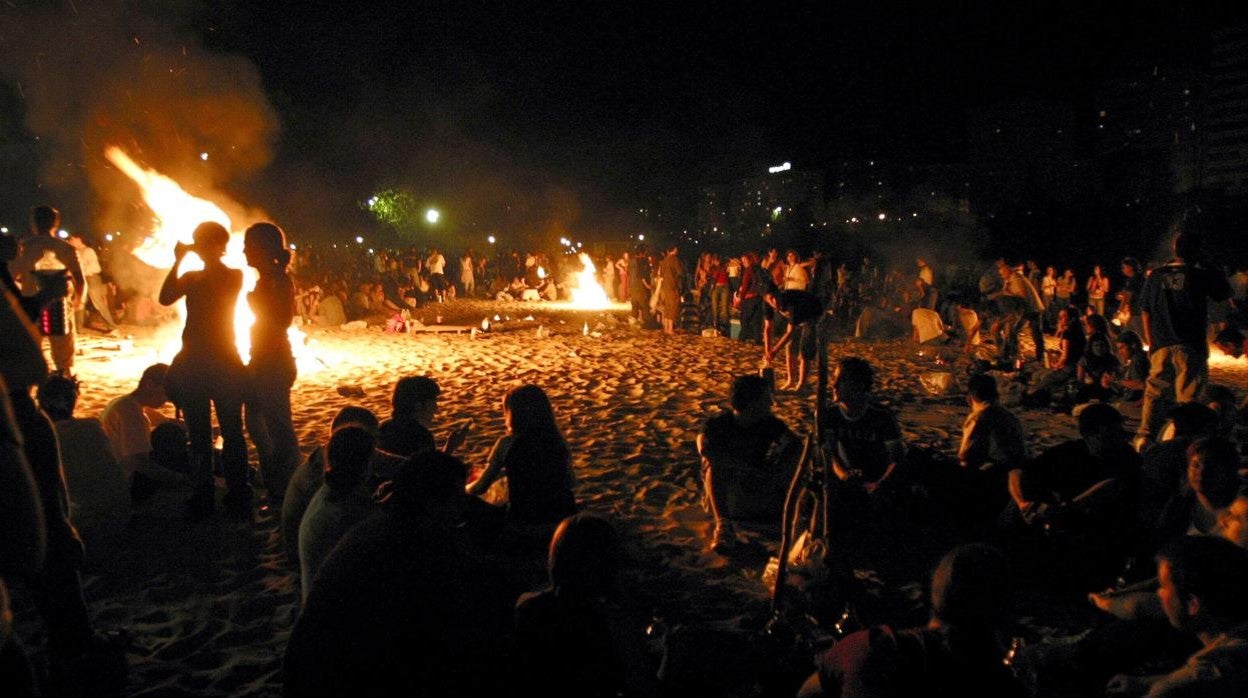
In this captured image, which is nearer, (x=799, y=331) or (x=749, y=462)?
(x=749, y=462)

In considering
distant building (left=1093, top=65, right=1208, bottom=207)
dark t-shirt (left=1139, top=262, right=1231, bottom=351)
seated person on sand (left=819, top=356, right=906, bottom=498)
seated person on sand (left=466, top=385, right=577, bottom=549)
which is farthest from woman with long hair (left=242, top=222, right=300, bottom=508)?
distant building (left=1093, top=65, right=1208, bottom=207)

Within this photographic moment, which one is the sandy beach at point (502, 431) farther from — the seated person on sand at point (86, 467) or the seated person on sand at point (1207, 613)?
the seated person on sand at point (1207, 613)

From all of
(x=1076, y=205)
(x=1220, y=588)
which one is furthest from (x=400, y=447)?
(x=1076, y=205)

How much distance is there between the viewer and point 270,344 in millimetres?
5270

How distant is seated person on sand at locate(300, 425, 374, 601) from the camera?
325cm

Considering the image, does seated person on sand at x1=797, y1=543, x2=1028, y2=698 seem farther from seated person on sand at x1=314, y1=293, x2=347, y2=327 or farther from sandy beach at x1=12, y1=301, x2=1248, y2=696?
seated person on sand at x1=314, y1=293, x2=347, y2=327

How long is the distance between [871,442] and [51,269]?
8333 millimetres

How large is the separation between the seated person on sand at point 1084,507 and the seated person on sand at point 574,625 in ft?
10.3

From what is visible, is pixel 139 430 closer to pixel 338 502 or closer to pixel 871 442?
pixel 338 502

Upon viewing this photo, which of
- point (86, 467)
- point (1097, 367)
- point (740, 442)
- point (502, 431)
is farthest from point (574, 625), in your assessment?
point (1097, 367)

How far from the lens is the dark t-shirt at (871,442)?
485cm

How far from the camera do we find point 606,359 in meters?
12.5

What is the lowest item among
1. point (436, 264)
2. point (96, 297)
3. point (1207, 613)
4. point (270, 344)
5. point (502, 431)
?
→ point (502, 431)

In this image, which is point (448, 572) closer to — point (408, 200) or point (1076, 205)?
point (1076, 205)
